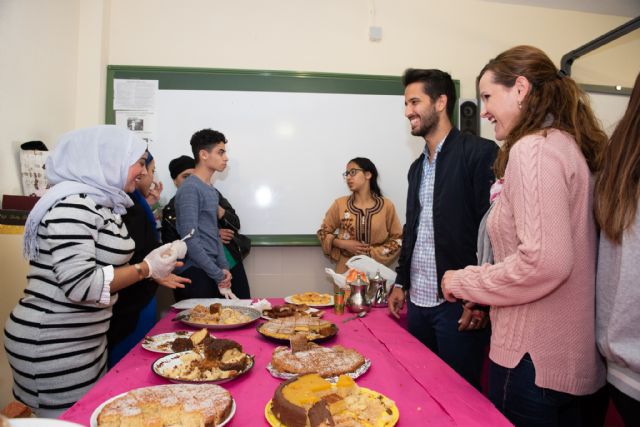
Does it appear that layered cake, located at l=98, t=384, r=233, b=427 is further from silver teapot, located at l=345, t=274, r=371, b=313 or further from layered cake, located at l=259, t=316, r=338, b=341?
silver teapot, located at l=345, t=274, r=371, b=313

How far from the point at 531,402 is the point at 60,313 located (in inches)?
61.0

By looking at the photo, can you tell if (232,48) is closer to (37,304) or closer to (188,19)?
(188,19)

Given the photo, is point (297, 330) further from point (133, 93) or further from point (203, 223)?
point (133, 93)

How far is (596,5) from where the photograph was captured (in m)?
3.95

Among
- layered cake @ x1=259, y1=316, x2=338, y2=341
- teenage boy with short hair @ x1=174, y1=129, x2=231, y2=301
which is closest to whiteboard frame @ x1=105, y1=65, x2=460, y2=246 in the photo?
teenage boy with short hair @ x1=174, y1=129, x2=231, y2=301

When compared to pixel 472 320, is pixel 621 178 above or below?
above

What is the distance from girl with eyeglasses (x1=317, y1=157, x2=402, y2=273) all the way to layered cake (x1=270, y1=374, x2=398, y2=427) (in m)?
2.19

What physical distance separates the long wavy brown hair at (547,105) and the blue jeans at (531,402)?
61 cm

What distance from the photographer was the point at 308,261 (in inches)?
144

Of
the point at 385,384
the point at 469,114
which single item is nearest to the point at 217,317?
the point at 385,384

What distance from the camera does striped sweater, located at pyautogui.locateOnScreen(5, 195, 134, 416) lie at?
1.43 metres

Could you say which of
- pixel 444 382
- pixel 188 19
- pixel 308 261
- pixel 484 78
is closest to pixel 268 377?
pixel 444 382

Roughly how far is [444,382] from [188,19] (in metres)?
3.44

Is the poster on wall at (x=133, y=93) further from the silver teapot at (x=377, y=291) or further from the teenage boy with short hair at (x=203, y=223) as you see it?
the silver teapot at (x=377, y=291)
